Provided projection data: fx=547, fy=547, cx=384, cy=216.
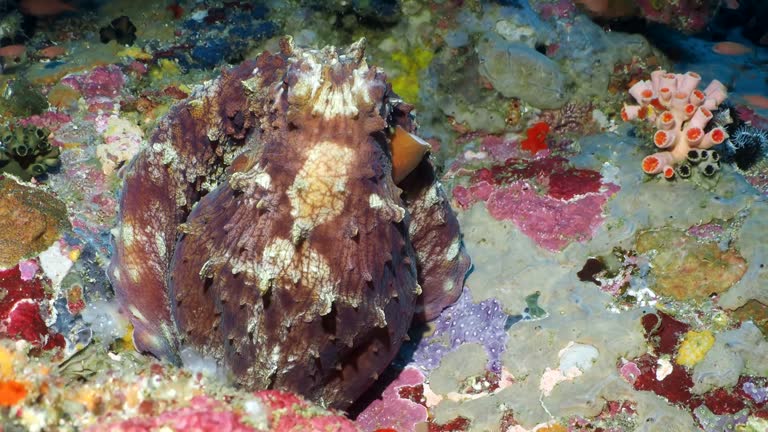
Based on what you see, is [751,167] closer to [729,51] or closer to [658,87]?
[658,87]

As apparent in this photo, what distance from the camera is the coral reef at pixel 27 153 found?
500cm

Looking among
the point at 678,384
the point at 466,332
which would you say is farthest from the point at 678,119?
the point at 466,332

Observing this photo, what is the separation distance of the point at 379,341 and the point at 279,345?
735 millimetres

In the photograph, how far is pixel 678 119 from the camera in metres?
5.86

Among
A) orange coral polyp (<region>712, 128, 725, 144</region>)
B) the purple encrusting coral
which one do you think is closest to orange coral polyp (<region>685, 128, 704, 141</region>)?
orange coral polyp (<region>712, 128, 725, 144</region>)

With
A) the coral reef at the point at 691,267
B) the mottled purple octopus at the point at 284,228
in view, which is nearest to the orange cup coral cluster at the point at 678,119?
the coral reef at the point at 691,267

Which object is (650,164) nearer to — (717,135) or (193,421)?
(717,135)

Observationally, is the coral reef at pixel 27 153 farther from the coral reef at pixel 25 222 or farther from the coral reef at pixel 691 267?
the coral reef at pixel 691 267

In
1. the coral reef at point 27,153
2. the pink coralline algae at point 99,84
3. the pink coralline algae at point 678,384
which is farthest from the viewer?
the pink coralline algae at point 99,84

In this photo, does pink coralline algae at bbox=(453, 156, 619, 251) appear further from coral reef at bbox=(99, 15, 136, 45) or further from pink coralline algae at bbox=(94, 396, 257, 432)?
coral reef at bbox=(99, 15, 136, 45)

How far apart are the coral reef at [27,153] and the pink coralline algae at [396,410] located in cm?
379

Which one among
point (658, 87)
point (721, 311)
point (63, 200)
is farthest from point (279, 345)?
point (658, 87)

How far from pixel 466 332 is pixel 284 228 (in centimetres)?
214

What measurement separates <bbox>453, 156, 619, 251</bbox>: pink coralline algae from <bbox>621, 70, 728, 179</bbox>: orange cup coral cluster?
0.63 meters
